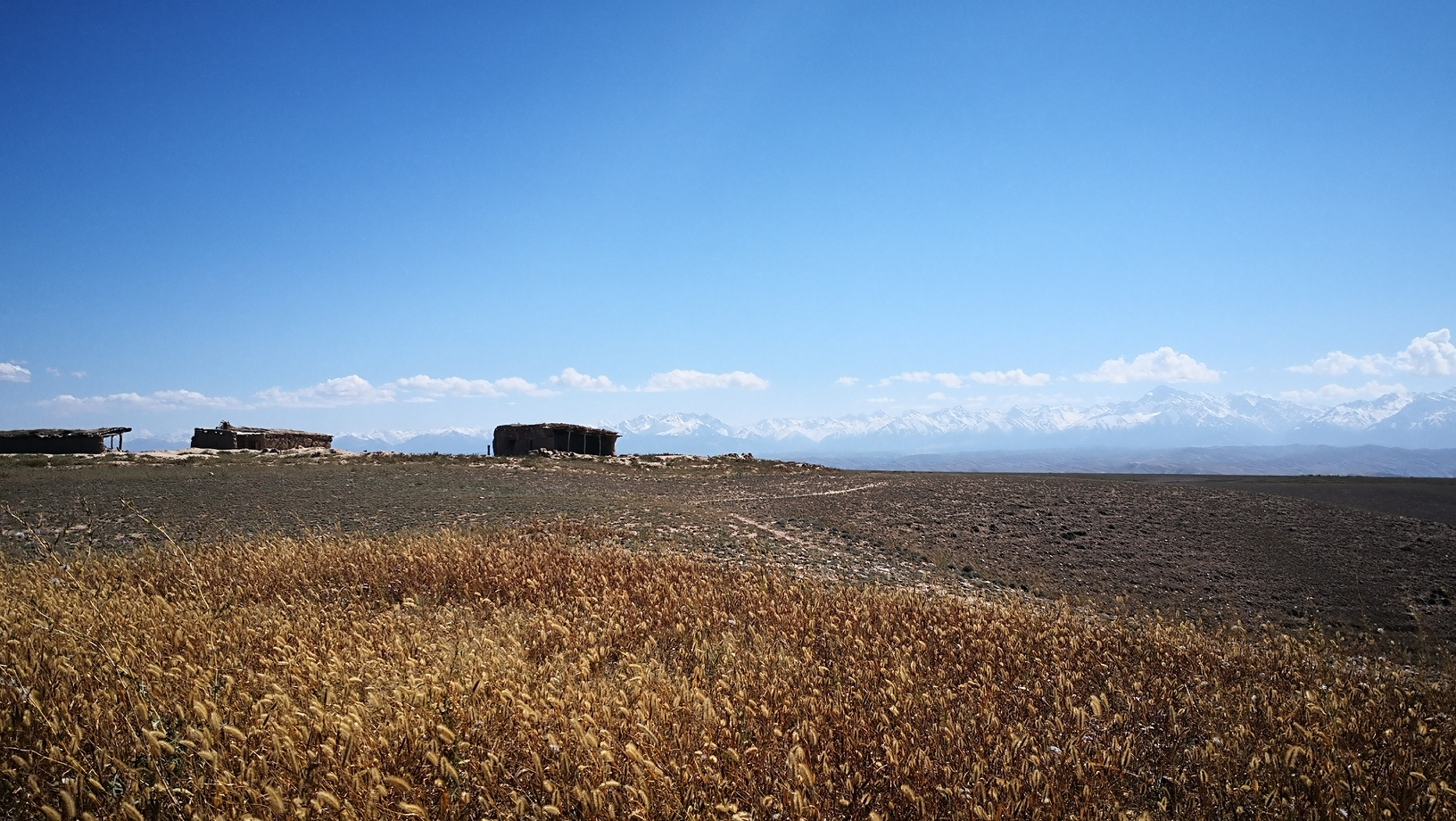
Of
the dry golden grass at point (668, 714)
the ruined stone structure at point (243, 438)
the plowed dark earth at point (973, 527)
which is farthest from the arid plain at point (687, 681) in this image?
the ruined stone structure at point (243, 438)

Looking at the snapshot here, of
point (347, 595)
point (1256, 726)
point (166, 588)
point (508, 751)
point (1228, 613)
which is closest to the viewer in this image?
point (508, 751)

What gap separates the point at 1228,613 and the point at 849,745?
877 centimetres

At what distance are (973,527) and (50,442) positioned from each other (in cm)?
4661

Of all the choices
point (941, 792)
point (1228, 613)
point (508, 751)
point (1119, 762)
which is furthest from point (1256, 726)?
point (1228, 613)

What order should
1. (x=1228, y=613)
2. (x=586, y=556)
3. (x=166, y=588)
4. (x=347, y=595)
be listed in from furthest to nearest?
(x=1228, y=613) → (x=586, y=556) → (x=347, y=595) → (x=166, y=588)

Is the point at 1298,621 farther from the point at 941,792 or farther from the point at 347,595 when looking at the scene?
the point at 347,595

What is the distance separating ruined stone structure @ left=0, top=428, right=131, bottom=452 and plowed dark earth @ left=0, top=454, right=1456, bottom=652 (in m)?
17.9

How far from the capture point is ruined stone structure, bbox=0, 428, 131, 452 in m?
35.1

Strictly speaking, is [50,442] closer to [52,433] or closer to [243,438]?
[52,433]

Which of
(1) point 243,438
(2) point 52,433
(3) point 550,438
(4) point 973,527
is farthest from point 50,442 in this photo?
(4) point 973,527

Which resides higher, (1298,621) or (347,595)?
(347,595)

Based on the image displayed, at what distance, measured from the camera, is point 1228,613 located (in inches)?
368

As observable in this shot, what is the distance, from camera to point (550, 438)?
1705 inches

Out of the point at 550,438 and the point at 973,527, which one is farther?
the point at 550,438
